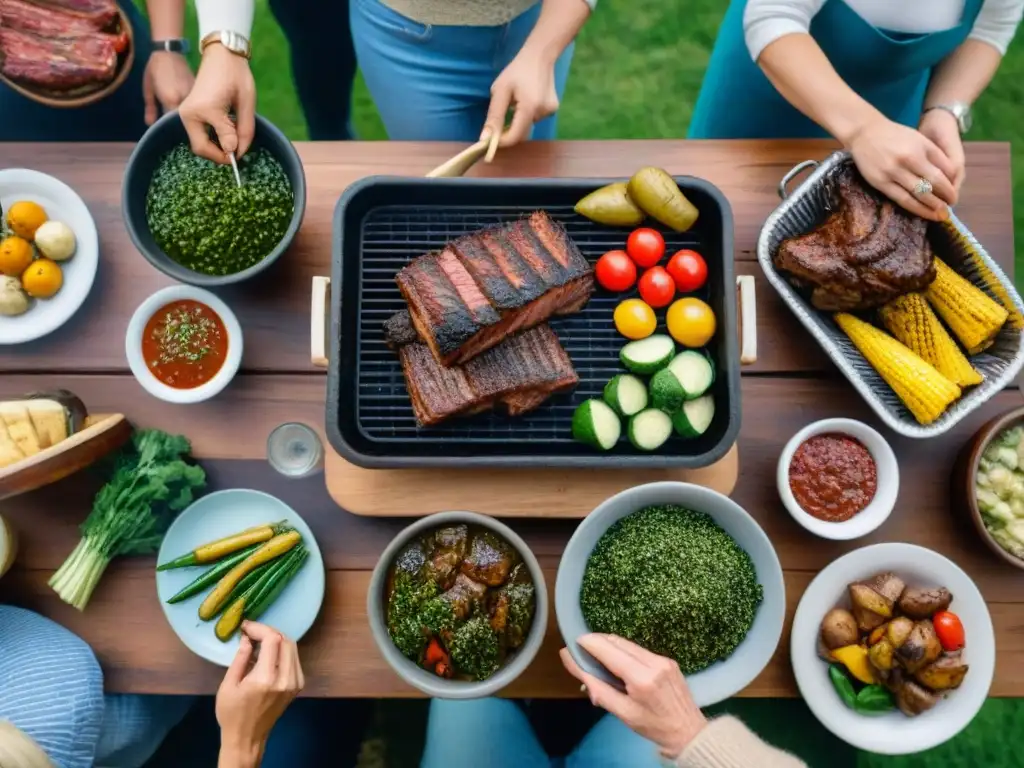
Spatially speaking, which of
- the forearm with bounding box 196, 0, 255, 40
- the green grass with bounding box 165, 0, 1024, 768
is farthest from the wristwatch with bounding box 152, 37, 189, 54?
the green grass with bounding box 165, 0, 1024, 768

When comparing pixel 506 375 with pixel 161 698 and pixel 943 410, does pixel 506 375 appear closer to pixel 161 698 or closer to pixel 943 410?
pixel 943 410

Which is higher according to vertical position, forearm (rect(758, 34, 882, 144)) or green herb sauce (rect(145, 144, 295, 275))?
forearm (rect(758, 34, 882, 144))

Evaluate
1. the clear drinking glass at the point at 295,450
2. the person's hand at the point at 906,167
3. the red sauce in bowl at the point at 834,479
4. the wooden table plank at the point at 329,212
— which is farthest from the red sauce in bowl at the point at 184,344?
the person's hand at the point at 906,167

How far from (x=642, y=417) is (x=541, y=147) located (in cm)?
106

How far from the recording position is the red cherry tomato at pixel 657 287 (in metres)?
2.34

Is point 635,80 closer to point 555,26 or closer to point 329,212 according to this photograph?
point 555,26

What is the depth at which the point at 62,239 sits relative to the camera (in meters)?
2.45

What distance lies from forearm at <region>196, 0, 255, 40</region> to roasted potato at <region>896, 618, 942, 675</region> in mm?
2801

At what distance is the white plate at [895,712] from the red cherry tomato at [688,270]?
937 mm

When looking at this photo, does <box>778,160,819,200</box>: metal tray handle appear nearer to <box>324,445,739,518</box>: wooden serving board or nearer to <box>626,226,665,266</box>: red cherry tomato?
<box>626,226,665,266</box>: red cherry tomato

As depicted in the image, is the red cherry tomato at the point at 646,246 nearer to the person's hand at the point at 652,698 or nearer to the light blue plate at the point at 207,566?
the person's hand at the point at 652,698

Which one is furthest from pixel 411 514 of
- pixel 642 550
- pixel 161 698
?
pixel 161 698

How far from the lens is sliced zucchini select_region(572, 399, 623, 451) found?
2.21 m

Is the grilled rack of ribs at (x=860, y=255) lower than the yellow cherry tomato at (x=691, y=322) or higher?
higher
